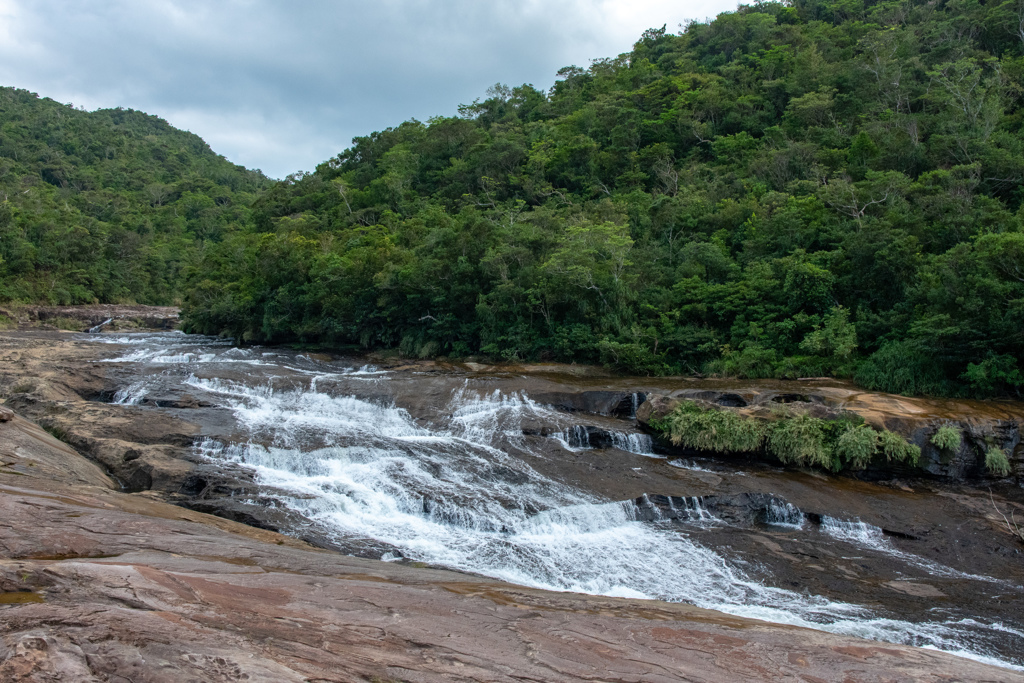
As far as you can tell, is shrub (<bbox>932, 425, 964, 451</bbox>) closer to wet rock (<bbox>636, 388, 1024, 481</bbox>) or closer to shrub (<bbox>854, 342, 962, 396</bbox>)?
wet rock (<bbox>636, 388, 1024, 481</bbox>)

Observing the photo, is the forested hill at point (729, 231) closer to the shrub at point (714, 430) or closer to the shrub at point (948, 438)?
the shrub at point (948, 438)

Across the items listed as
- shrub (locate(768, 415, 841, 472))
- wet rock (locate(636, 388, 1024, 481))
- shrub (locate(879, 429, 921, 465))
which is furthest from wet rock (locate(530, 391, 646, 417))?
shrub (locate(879, 429, 921, 465))

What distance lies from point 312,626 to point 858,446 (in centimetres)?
1317

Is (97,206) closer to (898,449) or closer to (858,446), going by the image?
(858,446)

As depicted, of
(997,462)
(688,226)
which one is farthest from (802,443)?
(688,226)

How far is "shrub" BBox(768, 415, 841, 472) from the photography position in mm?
13727

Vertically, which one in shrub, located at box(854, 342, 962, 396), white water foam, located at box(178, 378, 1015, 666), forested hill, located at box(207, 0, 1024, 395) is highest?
forested hill, located at box(207, 0, 1024, 395)

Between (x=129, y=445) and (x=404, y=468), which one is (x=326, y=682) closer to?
(x=404, y=468)

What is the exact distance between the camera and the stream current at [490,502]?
8508mm

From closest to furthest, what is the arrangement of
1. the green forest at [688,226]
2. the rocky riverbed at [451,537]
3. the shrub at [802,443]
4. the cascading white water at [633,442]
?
the rocky riverbed at [451,537], the shrub at [802,443], the cascading white water at [633,442], the green forest at [688,226]

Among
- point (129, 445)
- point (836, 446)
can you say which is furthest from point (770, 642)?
point (129, 445)

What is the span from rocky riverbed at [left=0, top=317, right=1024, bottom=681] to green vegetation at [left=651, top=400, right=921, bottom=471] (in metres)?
0.48

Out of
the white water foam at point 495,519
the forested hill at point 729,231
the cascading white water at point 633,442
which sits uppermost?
the forested hill at point 729,231

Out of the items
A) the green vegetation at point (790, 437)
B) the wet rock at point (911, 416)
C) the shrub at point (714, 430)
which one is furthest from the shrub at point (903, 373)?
the shrub at point (714, 430)
